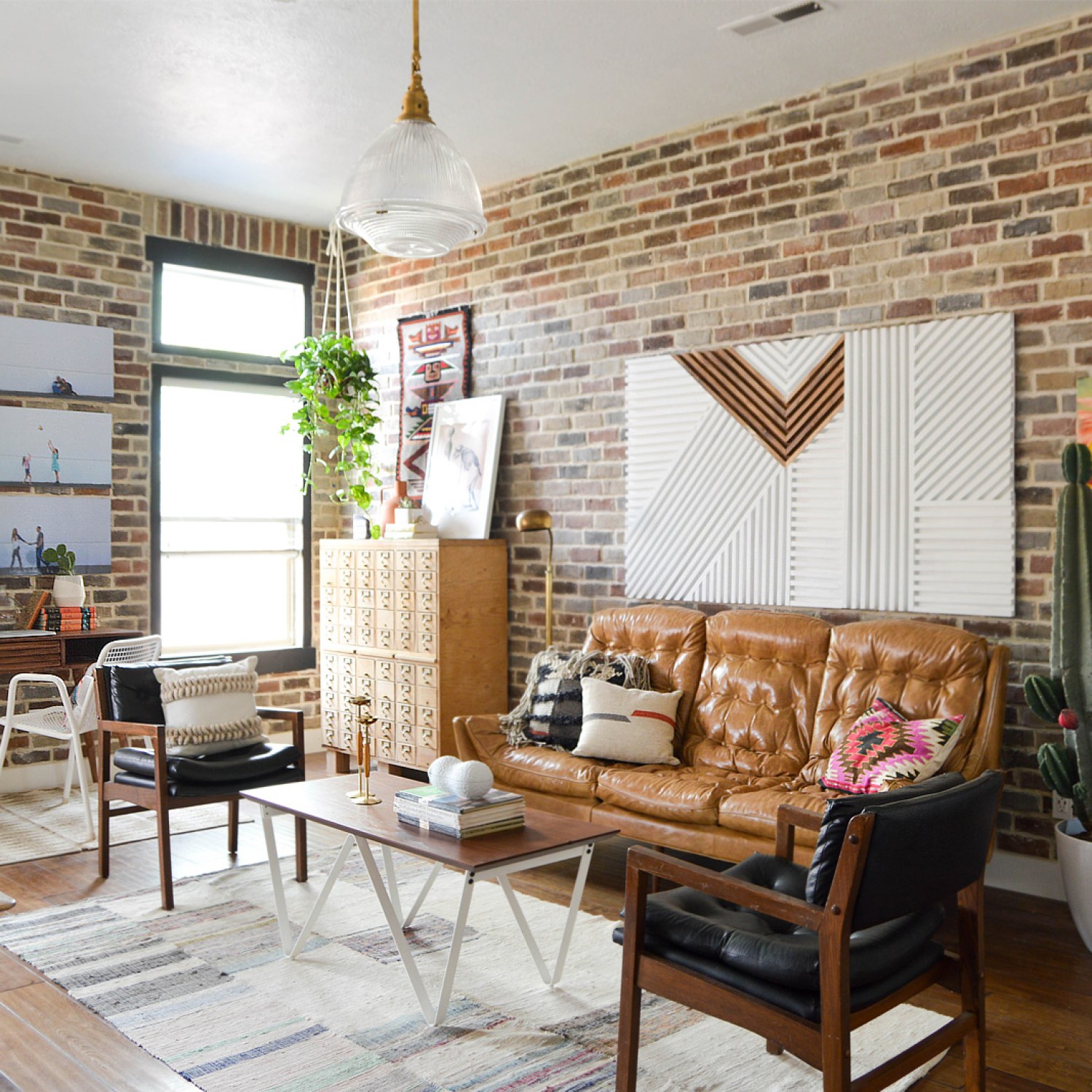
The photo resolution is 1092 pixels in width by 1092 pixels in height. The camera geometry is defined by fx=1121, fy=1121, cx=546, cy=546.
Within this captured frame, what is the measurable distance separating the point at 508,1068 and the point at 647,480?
10.2ft

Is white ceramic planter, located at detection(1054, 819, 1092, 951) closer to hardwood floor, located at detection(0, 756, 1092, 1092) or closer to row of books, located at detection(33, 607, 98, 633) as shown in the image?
hardwood floor, located at detection(0, 756, 1092, 1092)

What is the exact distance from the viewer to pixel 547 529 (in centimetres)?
570

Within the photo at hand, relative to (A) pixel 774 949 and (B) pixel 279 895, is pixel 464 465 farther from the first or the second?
(A) pixel 774 949

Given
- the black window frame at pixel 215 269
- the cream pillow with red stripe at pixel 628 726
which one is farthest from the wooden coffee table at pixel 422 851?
the black window frame at pixel 215 269

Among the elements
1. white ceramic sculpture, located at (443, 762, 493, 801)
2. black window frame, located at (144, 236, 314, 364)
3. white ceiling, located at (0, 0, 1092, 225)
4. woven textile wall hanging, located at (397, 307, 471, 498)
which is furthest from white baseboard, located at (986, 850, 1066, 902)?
black window frame, located at (144, 236, 314, 364)

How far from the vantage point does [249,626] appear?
6883mm

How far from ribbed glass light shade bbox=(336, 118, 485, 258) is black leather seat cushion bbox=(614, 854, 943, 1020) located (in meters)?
1.90

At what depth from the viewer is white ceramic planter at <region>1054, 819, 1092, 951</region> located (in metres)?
3.55

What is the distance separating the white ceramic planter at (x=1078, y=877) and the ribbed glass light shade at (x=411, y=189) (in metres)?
2.69

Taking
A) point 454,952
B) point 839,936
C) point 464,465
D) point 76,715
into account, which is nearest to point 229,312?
point 464,465

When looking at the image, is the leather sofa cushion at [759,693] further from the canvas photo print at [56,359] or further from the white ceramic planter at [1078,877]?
the canvas photo print at [56,359]

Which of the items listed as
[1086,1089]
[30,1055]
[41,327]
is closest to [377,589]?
[41,327]

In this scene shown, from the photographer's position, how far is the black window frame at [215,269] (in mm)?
6441

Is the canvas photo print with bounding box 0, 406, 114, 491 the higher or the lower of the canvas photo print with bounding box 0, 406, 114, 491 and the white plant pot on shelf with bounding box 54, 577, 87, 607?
the higher
